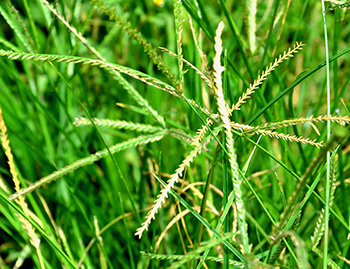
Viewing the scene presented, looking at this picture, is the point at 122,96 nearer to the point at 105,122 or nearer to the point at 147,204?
the point at 147,204

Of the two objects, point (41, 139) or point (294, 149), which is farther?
point (294, 149)

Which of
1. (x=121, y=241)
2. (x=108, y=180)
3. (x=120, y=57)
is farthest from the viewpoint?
(x=120, y=57)

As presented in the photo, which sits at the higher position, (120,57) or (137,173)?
(120,57)

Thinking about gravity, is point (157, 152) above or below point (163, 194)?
below

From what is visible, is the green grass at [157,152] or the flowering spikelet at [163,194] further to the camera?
the green grass at [157,152]

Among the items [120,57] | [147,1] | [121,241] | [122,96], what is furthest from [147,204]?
[147,1]

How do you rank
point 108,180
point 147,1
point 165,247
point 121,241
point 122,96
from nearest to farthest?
point 165,247, point 121,241, point 108,180, point 122,96, point 147,1

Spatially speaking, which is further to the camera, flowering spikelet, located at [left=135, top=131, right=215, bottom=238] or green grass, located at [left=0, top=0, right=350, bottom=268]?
green grass, located at [left=0, top=0, right=350, bottom=268]

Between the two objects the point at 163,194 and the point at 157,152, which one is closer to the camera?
the point at 163,194
